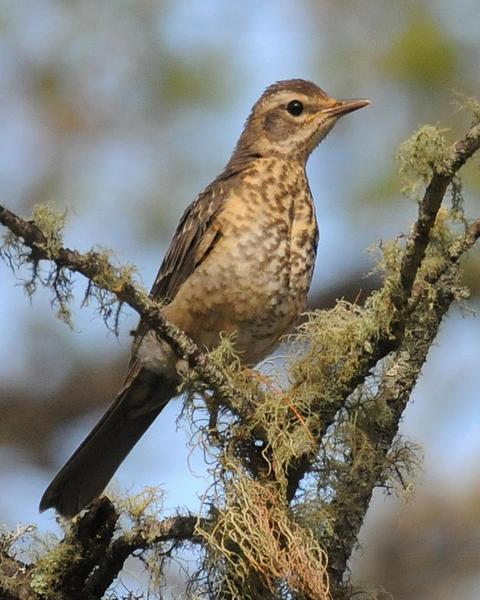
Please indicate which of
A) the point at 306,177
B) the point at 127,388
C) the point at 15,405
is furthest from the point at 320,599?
the point at 15,405

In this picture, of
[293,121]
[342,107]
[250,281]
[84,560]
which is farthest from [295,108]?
[84,560]

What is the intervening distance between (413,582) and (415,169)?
317 centimetres

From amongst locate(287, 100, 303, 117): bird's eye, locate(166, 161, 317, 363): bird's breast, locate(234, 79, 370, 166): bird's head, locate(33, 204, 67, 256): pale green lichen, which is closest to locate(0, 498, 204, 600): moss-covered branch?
locate(33, 204, 67, 256): pale green lichen

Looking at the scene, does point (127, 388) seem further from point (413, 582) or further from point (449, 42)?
point (449, 42)

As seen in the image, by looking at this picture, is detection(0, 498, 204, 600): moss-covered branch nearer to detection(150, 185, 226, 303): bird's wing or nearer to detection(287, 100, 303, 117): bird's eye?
detection(150, 185, 226, 303): bird's wing

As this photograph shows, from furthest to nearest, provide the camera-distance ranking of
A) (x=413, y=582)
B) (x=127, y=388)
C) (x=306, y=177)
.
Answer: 1. (x=413, y=582)
2. (x=306, y=177)
3. (x=127, y=388)

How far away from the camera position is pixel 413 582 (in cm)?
591

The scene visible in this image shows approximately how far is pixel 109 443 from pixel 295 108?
5.32 ft

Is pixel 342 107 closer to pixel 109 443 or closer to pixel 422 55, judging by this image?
pixel 422 55

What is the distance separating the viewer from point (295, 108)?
5602mm

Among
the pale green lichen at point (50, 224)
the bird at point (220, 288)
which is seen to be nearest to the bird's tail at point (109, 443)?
the bird at point (220, 288)

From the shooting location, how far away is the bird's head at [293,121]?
5.45 m

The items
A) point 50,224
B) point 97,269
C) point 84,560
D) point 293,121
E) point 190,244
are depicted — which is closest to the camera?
point 50,224

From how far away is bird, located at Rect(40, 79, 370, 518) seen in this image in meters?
4.75
